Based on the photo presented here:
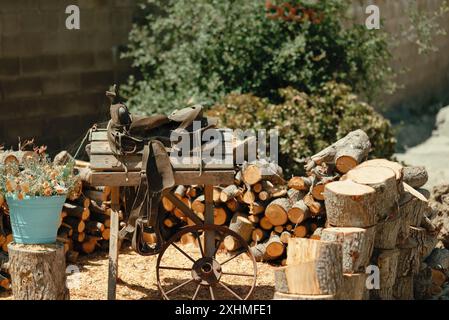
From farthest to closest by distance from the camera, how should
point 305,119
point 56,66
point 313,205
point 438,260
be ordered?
point 56,66, point 305,119, point 313,205, point 438,260

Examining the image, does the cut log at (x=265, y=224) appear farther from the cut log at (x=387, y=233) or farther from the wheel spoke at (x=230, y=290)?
the cut log at (x=387, y=233)

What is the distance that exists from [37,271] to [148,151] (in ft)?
4.39

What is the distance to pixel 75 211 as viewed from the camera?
9.52 m

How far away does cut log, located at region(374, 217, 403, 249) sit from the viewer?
8.16m

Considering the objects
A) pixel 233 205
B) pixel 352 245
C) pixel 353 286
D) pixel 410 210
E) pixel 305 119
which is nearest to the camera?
pixel 353 286

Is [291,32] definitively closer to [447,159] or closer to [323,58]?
[323,58]

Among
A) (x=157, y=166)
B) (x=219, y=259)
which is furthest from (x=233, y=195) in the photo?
(x=157, y=166)

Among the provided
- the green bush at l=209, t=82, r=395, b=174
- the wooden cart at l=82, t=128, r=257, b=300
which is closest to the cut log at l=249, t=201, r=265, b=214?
the wooden cart at l=82, t=128, r=257, b=300

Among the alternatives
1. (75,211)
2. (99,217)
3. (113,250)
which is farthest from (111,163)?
(99,217)

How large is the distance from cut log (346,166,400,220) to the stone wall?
533 centimetres

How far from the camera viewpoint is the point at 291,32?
42.1 ft

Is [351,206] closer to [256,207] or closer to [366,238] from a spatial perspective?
[366,238]

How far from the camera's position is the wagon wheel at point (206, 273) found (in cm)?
830
